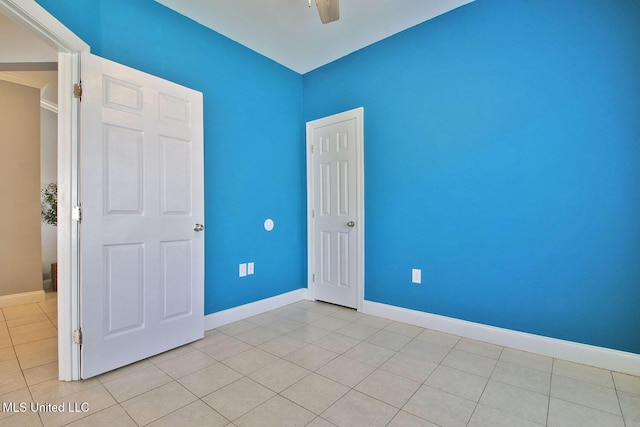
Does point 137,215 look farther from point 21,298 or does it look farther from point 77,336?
point 21,298

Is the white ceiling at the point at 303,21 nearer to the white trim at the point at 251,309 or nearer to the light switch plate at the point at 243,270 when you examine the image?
the light switch plate at the point at 243,270

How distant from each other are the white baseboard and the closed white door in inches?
101

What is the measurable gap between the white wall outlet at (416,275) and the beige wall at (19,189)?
14.5 ft

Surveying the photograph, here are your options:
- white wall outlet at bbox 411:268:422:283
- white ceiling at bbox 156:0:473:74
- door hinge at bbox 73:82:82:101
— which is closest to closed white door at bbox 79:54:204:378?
door hinge at bbox 73:82:82:101

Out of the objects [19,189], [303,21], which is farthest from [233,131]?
[19,189]

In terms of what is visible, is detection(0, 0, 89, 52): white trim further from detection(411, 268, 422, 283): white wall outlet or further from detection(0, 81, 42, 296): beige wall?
detection(411, 268, 422, 283): white wall outlet

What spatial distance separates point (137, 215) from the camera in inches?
80.5

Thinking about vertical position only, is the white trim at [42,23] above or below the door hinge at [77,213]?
above

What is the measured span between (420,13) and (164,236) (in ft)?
9.42

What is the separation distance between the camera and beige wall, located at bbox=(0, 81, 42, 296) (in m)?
3.35

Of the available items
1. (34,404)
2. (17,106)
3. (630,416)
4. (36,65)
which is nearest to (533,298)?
(630,416)

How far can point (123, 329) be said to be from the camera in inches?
77.2

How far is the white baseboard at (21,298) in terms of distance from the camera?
3.26 metres

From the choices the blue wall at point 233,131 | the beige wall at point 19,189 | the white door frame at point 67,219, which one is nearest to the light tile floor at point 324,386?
the white door frame at point 67,219
